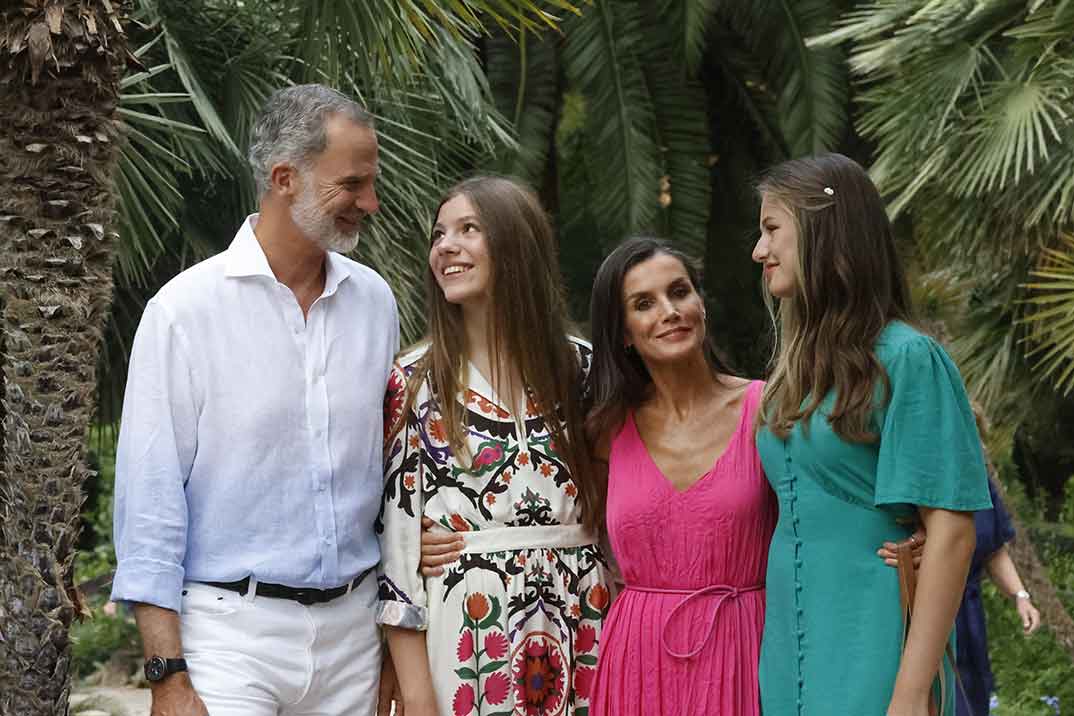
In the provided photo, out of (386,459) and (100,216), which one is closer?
(386,459)

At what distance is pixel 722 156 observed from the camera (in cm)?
1487

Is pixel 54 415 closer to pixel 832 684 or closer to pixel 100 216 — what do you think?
pixel 100 216

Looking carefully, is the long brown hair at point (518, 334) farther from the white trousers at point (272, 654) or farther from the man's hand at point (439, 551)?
the white trousers at point (272, 654)

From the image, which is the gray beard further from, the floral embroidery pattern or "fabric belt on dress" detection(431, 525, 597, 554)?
the floral embroidery pattern

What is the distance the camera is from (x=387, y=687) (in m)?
3.62

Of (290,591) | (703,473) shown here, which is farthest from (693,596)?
(290,591)

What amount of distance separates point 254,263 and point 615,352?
0.90m

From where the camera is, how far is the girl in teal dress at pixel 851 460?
2979mm

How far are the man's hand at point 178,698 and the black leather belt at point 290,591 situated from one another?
22cm

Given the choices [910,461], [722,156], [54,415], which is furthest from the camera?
[722,156]

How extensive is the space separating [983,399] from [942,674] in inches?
253

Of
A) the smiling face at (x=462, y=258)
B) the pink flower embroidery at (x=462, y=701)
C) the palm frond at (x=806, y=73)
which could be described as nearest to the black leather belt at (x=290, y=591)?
the pink flower embroidery at (x=462, y=701)

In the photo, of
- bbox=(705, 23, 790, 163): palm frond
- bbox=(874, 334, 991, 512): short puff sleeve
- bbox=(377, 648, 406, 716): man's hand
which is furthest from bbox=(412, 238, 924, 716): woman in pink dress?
bbox=(705, 23, 790, 163): palm frond

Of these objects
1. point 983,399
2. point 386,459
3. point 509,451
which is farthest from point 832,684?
point 983,399
